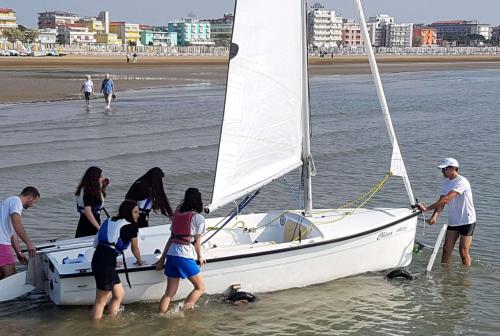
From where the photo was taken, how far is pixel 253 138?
875 centimetres

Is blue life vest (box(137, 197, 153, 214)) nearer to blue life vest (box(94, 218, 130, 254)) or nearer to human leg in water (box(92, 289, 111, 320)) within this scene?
blue life vest (box(94, 218, 130, 254))

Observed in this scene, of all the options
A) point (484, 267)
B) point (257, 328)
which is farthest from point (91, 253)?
point (484, 267)

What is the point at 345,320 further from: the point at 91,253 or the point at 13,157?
the point at 13,157

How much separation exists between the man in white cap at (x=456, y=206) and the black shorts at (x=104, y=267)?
4.45 m

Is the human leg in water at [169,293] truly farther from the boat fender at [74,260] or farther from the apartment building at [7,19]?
the apartment building at [7,19]

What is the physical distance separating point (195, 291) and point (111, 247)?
1214 millimetres

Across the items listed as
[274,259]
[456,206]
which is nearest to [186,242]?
[274,259]

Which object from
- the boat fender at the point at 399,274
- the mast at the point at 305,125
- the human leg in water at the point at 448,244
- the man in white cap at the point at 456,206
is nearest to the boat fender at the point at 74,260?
the mast at the point at 305,125

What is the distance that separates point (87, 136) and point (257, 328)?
16.2m

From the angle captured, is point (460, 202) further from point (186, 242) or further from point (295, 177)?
point (295, 177)

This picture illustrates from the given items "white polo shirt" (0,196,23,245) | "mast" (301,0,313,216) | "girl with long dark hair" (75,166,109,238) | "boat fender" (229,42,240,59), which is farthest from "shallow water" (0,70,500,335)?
"boat fender" (229,42,240,59)

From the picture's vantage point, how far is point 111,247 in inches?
294

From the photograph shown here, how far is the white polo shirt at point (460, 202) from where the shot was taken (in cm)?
939

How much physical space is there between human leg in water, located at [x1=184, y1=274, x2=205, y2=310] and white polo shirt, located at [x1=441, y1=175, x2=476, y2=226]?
374 centimetres
